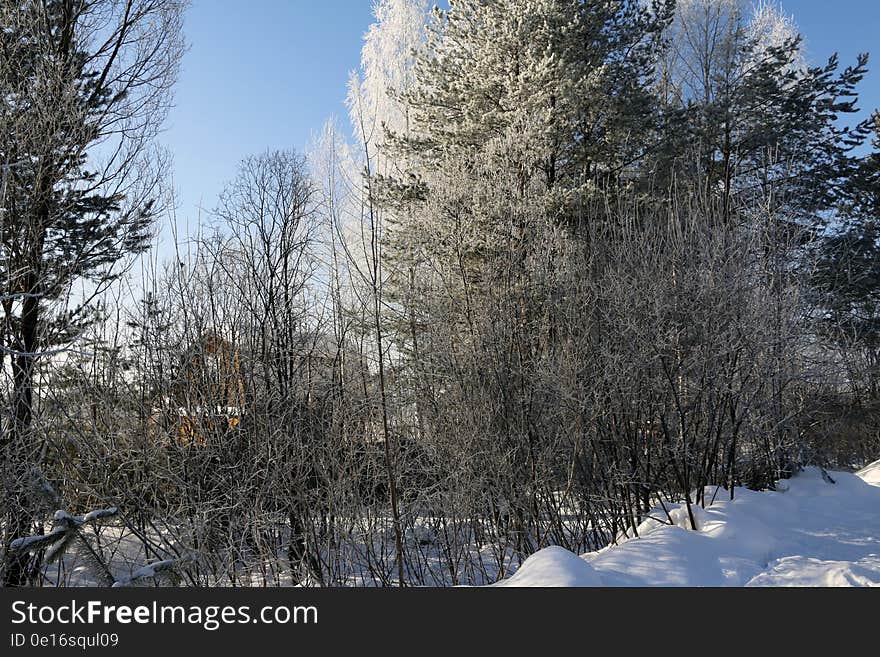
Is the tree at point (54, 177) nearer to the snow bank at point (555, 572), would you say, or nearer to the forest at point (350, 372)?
the forest at point (350, 372)

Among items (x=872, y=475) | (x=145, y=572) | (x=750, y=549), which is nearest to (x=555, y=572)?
(x=145, y=572)

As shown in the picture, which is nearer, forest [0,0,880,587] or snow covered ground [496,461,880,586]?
snow covered ground [496,461,880,586]

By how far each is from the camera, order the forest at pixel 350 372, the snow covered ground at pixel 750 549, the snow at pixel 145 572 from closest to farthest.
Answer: the snow at pixel 145 572 < the snow covered ground at pixel 750 549 < the forest at pixel 350 372

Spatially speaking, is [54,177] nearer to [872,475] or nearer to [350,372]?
[350,372]

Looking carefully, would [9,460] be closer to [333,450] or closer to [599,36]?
[333,450]

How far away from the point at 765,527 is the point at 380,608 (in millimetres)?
4202

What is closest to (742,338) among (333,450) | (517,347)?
(517,347)

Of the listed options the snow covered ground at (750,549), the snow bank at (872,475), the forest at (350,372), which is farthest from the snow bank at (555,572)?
the snow bank at (872,475)

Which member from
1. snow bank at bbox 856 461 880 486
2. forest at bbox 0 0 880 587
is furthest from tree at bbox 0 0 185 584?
snow bank at bbox 856 461 880 486

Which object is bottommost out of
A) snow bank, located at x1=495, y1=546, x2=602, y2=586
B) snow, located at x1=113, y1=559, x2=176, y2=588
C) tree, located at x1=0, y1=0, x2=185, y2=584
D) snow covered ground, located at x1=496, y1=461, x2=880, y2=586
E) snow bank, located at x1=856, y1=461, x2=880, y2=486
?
snow bank, located at x1=856, y1=461, x2=880, y2=486

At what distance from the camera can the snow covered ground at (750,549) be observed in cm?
353

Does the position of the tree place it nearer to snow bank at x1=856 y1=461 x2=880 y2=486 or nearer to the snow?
the snow

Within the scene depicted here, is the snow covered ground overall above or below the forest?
below

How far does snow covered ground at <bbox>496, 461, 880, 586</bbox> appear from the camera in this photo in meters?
3.53
